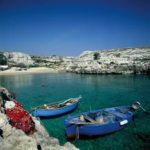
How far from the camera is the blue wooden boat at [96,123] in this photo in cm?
1520

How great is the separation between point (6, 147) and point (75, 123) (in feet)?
28.1

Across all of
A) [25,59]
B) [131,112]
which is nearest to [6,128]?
[131,112]

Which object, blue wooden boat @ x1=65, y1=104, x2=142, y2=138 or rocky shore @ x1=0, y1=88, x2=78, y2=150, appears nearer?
rocky shore @ x1=0, y1=88, x2=78, y2=150

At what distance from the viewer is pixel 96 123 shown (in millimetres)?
15539

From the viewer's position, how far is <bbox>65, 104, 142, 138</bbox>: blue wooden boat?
1520 cm

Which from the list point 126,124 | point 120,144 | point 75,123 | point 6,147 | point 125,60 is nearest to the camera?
point 6,147

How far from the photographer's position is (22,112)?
475 inches

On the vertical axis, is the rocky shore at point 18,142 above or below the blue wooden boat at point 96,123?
above

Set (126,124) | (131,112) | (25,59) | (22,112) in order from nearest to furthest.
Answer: (22,112)
(126,124)
(131,112)
(25,59)

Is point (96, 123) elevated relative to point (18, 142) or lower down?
lower down

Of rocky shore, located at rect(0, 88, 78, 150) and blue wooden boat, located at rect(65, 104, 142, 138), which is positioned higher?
rocky shore, located at rect(0, 88, 78, 150)

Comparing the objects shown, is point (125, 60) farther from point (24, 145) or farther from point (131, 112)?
point (24, 145)

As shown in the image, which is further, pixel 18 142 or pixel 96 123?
pixel 96 123

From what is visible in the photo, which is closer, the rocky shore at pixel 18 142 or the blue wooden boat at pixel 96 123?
the rocky shore at pixel 18 142
